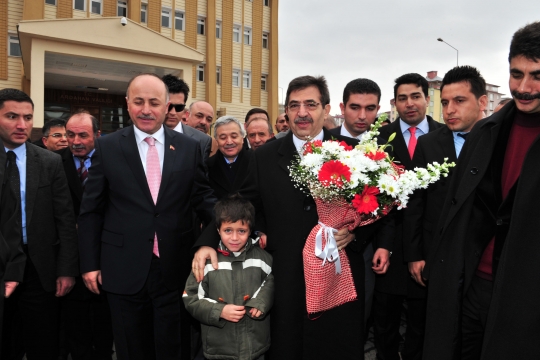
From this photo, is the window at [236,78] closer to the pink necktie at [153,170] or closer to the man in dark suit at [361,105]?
the man in dark suit at [361,105]

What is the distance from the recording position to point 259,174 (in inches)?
129

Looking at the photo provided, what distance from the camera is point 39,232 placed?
357 centimetres

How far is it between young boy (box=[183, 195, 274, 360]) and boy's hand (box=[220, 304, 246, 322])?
0.18 ft

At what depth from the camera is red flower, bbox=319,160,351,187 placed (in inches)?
97.6

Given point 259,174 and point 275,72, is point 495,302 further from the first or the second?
point 275,72

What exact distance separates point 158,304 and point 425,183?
2.24 metres

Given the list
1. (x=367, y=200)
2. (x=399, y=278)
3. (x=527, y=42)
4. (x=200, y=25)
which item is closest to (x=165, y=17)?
(x=200, y=25)

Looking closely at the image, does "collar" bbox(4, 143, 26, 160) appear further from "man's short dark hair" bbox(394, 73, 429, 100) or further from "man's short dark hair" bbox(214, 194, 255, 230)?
"man's short dark hair" bbox(394, 73, 429, 100)

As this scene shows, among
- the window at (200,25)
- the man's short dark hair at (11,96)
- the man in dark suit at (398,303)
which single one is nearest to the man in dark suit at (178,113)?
the man's short dark hair at (11,96)

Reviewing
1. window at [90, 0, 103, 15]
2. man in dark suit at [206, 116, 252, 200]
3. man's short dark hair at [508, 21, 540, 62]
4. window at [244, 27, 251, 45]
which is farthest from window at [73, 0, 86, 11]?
man's short dark hair at [508, 21, 540, 62]

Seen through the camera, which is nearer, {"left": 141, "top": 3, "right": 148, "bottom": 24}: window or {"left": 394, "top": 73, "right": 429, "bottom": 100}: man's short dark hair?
{"left": 394, "top": 73, "right": 429, "bottom": 100}: man's short dark hair

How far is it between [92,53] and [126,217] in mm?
15167

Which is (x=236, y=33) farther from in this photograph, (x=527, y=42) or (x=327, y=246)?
(x=527, y=42)

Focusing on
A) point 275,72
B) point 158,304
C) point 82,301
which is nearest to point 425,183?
point 158,304
